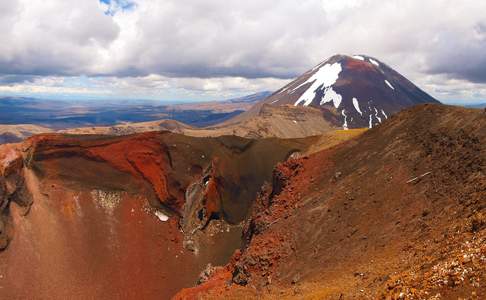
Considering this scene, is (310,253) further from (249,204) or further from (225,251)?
(249,204)

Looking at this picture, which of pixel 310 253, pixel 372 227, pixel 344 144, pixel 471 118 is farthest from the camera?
pixel 344 144

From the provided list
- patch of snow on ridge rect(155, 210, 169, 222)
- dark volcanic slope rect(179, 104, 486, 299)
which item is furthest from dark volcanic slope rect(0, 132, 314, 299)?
dark volcanic slope rect(179, 104, 486, 299)

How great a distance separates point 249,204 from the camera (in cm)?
4944

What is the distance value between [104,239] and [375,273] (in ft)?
98.6

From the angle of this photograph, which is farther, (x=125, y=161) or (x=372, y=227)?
(x=125, y=161)

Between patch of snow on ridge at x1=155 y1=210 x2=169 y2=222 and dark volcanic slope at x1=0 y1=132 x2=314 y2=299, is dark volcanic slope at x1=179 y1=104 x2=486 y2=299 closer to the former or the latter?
dark volcanic slope at x1=0 y1=132 x2=314 y2=299

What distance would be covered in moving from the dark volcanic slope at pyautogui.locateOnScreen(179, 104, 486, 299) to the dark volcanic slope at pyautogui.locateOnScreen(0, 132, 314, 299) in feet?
31.6

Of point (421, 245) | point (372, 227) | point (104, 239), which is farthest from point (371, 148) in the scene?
point (104, 239)

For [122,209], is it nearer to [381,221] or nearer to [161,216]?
[161,216]

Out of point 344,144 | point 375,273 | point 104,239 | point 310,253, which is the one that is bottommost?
point 104,239

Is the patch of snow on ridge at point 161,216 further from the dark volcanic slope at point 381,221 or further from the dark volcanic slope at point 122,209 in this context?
the dark volcanic slope at point 381,221

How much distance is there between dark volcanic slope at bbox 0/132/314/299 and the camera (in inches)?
1465

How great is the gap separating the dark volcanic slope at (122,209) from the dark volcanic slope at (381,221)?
9.64 metres

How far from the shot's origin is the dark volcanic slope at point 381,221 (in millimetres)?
15336
